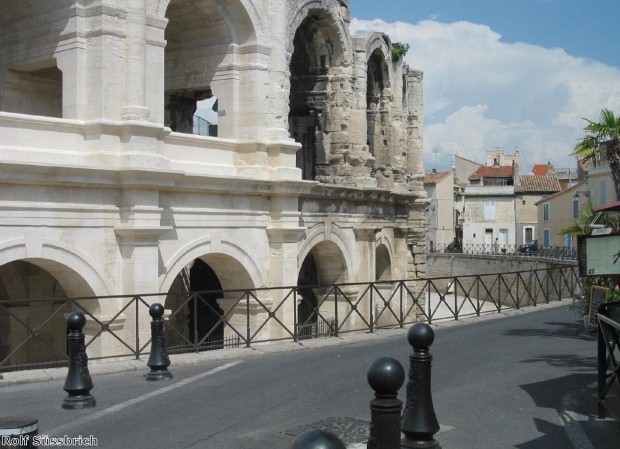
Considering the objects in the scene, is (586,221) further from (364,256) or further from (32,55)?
(32,55)

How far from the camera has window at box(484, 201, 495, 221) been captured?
6681cm

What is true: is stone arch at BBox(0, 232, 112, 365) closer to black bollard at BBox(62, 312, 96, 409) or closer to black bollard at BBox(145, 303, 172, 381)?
black bollard at BBox(145, 303, 172, 381)

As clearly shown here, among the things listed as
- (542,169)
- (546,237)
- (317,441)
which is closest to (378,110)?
(317,441)

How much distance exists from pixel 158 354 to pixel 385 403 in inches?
225

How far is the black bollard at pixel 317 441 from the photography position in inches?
134

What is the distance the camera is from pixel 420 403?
6.36 metres

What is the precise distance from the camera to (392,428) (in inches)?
217

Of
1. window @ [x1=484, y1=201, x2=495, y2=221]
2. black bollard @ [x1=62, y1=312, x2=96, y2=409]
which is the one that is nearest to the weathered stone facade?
black bollard @ [x1=62, y1=312, x2=96, y2=409]

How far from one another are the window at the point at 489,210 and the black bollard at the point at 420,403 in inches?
2428

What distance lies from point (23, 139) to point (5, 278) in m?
4.42

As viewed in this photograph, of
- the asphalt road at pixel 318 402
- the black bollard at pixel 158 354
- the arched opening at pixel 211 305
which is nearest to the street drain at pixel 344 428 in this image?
the asphalt road at pixel 318 402

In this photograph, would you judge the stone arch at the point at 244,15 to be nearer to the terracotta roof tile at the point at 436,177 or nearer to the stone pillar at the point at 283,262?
the stone pillar at the point at 283,262

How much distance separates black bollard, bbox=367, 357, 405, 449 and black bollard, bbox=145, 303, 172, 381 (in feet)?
18.1

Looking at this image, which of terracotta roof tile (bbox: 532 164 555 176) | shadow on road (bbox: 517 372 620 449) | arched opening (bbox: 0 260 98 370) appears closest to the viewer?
shadow on road (bbox: 517 372 620 449)
